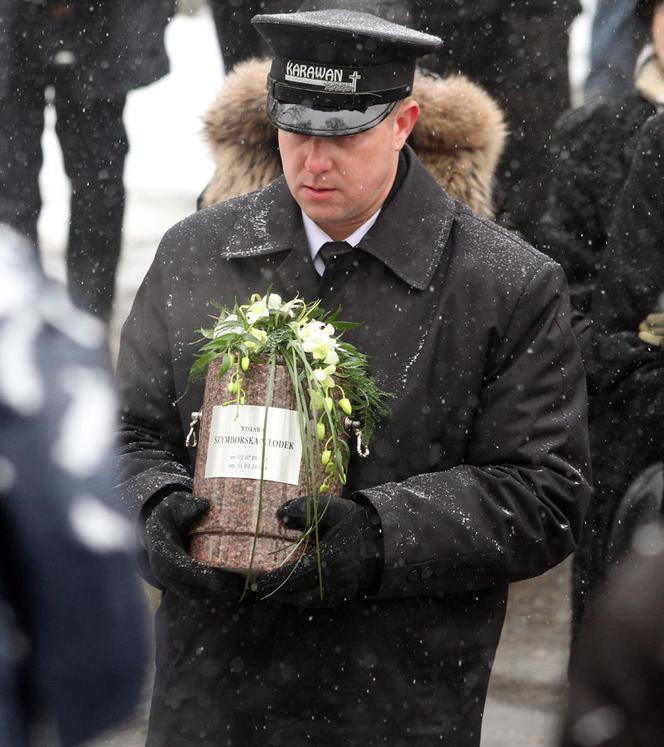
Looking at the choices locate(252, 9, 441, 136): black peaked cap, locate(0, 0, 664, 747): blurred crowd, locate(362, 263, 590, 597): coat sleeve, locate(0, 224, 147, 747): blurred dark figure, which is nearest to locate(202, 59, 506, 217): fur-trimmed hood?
locate(0, 0, 664, 747): blurred crowd

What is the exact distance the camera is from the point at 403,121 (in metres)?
3.56

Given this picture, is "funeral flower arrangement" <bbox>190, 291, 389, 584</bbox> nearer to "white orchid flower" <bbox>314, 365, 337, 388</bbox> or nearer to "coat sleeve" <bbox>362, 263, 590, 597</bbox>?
"white orchid flower" <bbox>314, 365, 337, 388</bbox>

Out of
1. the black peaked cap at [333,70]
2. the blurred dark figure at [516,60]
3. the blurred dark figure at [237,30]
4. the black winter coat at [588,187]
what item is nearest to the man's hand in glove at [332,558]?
the black peaked cap at [333,70]

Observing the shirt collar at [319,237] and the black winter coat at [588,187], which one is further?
the black winter coat at [588,187]

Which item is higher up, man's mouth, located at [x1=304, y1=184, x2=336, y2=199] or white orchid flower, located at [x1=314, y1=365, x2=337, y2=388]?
man's mouth, located at [x1=304, y1=184, x2=336, y2=199]

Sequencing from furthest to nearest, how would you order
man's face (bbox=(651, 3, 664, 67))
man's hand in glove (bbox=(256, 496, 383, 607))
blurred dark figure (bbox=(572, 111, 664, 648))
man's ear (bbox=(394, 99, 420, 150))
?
man's face (bbox=(651, 3, 664, 67)) < blurred dark figure (bbox=(572, 111, 664, 648)) < man's ear (bbox=(394, 99, 420, 150)) < man's hand in glove (bbox=(256, 496, 383, 607))

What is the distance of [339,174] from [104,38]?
3.14 meters

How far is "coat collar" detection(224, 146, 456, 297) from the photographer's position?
11.0 ft

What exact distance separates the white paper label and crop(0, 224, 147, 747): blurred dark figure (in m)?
1.33

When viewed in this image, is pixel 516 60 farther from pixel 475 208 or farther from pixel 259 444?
pixel 259 444

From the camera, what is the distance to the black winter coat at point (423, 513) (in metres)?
3.20

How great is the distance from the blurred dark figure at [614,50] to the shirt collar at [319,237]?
2.87m

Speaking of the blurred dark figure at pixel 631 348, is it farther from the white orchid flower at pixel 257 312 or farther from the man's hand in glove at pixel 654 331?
the white orchid flower at pixel 257 312

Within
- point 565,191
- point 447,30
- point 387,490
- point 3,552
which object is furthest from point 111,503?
point 447,30
